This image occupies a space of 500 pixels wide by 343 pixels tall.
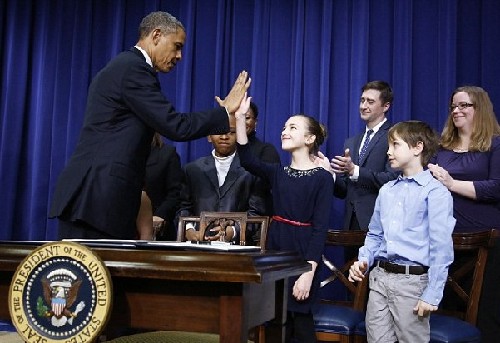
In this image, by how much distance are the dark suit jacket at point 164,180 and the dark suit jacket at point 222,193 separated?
84mm

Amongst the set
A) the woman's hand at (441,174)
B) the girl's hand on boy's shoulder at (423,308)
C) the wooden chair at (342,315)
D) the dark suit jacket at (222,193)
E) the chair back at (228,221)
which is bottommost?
A: the wooden chair at (342,315)

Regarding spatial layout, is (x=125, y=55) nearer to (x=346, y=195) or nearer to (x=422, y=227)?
(x=422, y=227)

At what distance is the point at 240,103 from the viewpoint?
2.15m

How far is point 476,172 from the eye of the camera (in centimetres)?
285

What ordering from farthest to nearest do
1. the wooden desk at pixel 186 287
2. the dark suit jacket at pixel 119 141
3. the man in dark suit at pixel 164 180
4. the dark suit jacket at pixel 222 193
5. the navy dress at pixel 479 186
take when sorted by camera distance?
the man in dark suit at pixel 164 180 < the dark suit jacket at pixel 222 193 < the navy dress at pixel 479 186 < the dark suit jacket at pixel 119 141 < the wooden desk at pixel 186 287

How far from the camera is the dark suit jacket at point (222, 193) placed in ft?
10.7

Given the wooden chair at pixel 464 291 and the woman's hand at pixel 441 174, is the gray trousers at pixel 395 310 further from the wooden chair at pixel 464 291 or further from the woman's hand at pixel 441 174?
the woman's hand at pixel 441 174

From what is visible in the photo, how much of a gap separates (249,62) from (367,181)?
5.05 ft

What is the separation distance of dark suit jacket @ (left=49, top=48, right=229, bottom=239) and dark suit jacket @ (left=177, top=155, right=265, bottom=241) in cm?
124

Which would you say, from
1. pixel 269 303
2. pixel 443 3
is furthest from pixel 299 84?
pixel 269 303

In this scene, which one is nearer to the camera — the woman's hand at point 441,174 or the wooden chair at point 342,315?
the wooden chair at point 342,315

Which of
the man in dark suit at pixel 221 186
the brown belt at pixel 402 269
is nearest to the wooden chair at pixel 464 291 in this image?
the brown belt at pixel 402 269

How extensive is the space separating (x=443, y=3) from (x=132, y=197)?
2.57 m

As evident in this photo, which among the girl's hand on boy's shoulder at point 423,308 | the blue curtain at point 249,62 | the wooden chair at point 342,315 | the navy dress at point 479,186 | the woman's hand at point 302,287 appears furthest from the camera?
the blue curtain at point 249,62
